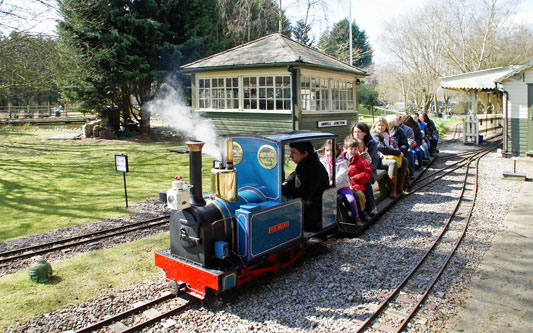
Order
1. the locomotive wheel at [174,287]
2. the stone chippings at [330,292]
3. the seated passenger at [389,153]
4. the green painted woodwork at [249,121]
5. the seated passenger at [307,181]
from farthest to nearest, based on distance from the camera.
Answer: the green painted woodwork at [249,121] < the seated passenger at [389,153] < the seated passenger at [307,181] < the locomotive wheel at [174,287] < the stone chippings at [330,292]

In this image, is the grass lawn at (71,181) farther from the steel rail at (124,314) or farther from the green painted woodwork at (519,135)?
the green painted woodwork at (519,135)

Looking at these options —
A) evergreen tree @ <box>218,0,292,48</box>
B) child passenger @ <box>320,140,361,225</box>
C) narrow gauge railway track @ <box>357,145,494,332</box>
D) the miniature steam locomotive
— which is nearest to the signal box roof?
child passenger @ <box>320,140,361,225</box>

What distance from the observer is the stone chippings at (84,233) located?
5883mm

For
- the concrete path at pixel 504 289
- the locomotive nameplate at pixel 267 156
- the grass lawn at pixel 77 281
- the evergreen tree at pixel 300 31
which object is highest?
the evergreen tree at pixel 300 31

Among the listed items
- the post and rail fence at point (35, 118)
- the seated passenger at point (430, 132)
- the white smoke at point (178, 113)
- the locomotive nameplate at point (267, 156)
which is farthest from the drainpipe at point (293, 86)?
the post and rail fence at point (35, 118)

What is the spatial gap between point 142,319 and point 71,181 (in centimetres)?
791

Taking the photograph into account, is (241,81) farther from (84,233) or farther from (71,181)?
(84,233)

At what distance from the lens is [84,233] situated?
7.01m

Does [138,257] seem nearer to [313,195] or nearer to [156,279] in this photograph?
[156,279]

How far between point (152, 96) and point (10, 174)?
10030mm

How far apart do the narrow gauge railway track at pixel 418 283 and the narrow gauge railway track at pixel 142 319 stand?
6.36 ft

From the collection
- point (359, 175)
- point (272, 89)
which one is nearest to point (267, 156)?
point (359, 175)

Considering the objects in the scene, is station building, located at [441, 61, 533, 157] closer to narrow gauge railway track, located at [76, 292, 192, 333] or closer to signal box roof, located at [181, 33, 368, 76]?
signal box roof, located at [181, 33, 368, 76]

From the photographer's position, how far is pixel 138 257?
19.6 ft
